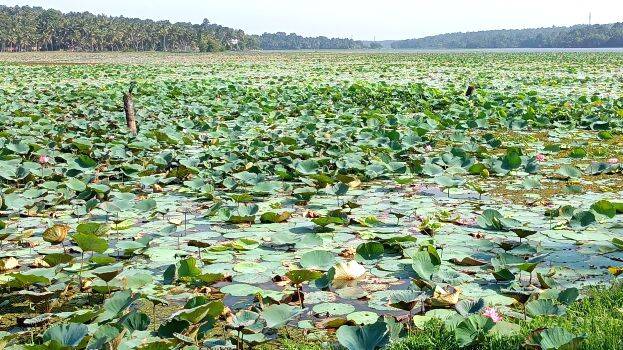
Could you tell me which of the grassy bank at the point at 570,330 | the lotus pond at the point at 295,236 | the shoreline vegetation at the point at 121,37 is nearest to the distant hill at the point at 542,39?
the shoreline vegetation at the point at 121,37

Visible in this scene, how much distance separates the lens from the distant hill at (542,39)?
11775 cm

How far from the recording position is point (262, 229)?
3715mm

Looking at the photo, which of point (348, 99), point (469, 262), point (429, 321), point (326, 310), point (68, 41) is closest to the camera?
point (429, 321)

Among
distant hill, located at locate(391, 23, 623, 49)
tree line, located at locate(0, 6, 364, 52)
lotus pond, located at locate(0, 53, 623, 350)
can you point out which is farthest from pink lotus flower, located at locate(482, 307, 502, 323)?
distant hill, located at locate(391, 23, 623, 49)

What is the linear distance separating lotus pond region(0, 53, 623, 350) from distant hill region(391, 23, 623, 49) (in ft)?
399

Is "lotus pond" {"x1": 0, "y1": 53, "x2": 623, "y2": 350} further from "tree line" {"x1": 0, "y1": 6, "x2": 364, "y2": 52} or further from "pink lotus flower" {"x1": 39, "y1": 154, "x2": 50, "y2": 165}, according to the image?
"tree line" {"x1": 0, "y1": 6, "x2": 364, "y2": 52}

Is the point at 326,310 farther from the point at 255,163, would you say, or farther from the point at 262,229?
the point at 255,163

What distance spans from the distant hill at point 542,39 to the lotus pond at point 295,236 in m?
122

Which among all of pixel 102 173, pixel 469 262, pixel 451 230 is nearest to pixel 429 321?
pixel 469 262

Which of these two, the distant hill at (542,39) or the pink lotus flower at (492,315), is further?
the distant hill at (542,39)

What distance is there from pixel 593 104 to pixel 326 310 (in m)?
8.45

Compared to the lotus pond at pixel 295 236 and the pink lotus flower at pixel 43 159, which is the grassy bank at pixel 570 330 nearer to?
the lotus pond at pixel 295 236

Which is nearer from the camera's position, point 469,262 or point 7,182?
point 469,262

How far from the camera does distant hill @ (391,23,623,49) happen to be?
117750mm
